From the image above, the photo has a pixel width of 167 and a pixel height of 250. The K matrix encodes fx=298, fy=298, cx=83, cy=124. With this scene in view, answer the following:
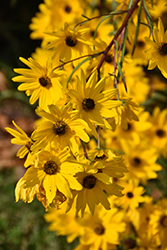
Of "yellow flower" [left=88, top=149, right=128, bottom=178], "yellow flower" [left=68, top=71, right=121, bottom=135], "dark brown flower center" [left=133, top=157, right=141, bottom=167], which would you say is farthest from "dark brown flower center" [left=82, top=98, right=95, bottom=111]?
"dark brown flower center" [left=133, top=157, right=141, bottom=167]

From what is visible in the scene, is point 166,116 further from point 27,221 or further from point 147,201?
point 27,221

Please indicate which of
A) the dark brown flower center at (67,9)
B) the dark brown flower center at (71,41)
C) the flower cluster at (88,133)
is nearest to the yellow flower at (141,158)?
the flower cluster at (88,133)

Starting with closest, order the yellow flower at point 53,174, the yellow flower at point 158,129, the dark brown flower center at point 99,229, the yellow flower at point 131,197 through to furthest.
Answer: the yellow flower at point 53,174 < the yellow flower at point 131,197 < the dark brown flower center at point 99,229 < the yellow flower at point 158,129

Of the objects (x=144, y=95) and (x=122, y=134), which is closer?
(x=122, y=134)

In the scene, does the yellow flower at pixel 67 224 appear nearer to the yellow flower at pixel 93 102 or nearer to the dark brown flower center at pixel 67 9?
the yellow flower at pixel 93 102

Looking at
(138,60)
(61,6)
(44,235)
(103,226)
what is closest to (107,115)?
(103,226)

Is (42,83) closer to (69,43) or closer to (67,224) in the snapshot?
(69,43)
